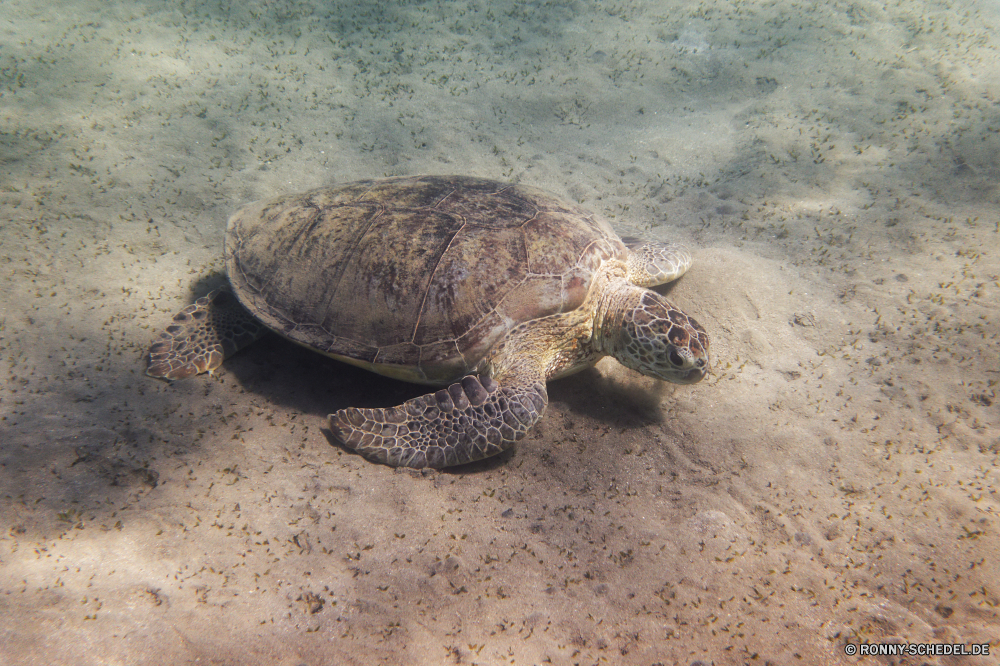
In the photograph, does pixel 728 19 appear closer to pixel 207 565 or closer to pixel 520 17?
pixel 520 17

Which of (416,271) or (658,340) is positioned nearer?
(658,340)

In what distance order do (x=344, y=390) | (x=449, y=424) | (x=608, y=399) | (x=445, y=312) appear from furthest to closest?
(x=344, y=390) < (x=608, y=399) < (x=445, y=312) < (x=449, y=424)

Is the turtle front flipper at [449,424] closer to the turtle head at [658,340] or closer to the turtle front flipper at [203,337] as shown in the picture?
the turtle head at [658,340]

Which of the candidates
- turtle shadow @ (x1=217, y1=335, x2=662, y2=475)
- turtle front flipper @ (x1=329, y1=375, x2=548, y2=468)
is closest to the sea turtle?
turtle front flipper @ (x1=329, y1=375, x2=548, y2=468)

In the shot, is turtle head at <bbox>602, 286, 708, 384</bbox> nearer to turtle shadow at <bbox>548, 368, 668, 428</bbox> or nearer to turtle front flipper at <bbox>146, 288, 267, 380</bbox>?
turtle shadow at <bbox>548, 368, 668, 428</bbox>

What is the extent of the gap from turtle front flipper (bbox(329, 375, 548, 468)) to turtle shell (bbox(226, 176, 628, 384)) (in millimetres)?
357

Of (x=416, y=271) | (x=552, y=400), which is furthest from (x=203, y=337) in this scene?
(x=552, y=400)

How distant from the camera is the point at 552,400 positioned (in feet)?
14.2

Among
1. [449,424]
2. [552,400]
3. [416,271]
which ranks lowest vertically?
[552,400]

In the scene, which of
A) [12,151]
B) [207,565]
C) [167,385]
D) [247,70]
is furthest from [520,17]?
[207,565]

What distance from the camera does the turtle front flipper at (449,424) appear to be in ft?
11.8

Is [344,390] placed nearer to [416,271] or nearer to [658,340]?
[416,271]

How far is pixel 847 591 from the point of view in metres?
2.73

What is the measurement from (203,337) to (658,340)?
4.63 meters
